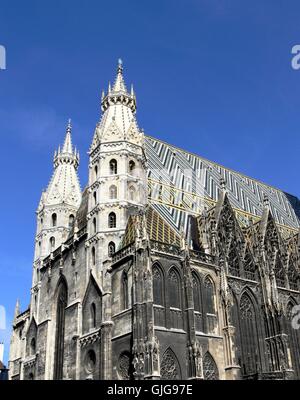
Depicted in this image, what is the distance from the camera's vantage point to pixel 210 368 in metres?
34.4

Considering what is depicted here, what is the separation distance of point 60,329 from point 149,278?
13.8m

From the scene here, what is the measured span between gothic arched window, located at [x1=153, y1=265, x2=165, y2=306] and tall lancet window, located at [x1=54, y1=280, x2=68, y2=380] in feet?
37.9

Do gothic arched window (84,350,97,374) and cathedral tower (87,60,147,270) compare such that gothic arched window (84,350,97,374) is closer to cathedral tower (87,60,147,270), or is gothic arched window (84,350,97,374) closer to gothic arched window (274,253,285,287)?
cathedral tower (87,60,147,270)

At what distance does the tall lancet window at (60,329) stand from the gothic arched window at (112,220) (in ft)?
25.0

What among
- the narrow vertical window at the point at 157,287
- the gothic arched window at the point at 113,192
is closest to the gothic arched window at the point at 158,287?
the narrow vertical window at the point at 157,287

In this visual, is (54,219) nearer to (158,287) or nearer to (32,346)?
(32,346)

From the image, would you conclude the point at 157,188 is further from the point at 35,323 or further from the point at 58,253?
the point at 35,323

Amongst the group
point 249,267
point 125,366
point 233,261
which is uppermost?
point 233,261

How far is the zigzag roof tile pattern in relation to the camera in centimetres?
→ 4503

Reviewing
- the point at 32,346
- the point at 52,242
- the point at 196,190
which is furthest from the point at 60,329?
the point at 196,190

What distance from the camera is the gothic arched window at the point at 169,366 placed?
104ft

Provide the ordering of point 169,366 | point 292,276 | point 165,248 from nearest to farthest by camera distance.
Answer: point 169,366
point 165,248
point 292,276

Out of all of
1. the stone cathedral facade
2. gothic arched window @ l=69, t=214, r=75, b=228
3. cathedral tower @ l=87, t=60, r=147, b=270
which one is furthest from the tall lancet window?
gothic arched window @ l=69, t=214, r=75, b=228

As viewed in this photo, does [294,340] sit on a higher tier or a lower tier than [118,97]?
lower
